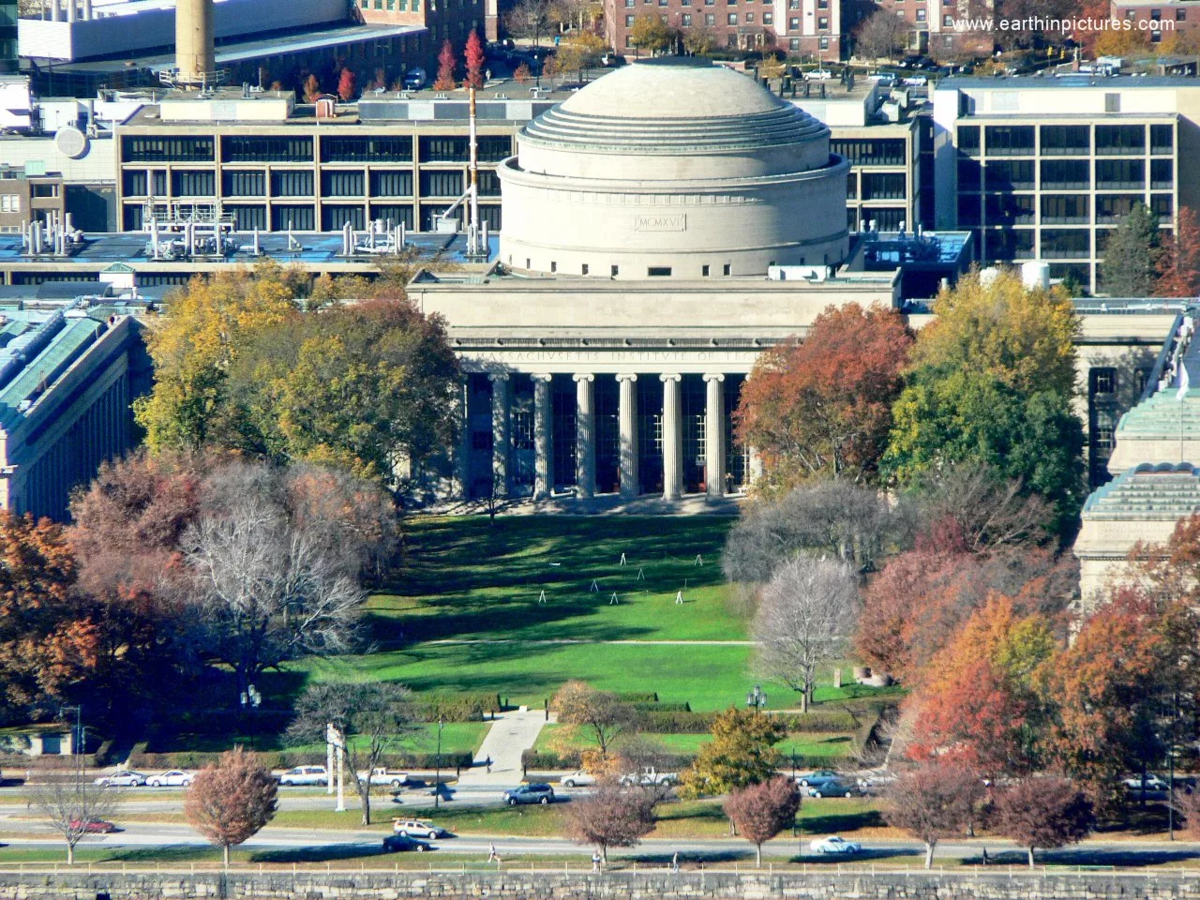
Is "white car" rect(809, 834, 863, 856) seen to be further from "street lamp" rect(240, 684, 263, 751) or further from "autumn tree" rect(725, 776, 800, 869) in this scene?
"street lamp" rect(240, 684, 263, 751)

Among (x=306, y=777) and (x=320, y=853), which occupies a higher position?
(x=306, y=777)

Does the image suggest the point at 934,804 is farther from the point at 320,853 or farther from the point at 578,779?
the point at 320,853

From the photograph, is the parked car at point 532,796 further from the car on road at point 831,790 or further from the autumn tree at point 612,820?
the car on road at point 831,790

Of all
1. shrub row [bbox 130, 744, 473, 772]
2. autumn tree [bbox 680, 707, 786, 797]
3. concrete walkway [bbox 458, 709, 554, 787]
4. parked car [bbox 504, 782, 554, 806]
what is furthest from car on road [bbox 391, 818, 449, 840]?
autumn tree [bbox 680, 707, 786, 797]

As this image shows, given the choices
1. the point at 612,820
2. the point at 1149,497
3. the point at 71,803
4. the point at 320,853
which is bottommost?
the point at 320,853

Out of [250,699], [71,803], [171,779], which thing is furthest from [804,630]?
[71,803]

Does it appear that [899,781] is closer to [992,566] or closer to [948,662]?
[948,662]

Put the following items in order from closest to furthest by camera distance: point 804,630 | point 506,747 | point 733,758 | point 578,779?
1. point 733,758
2. point 578,779
3. point 506,747
4. point 804,630
